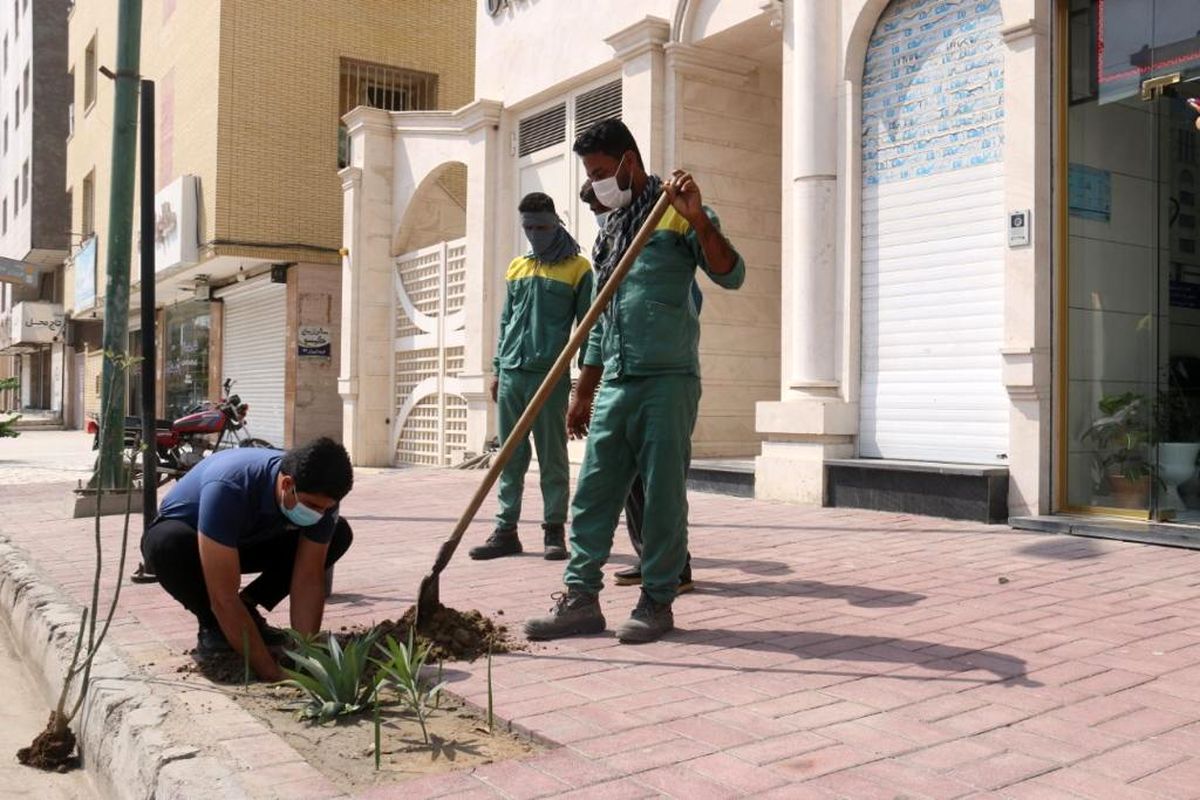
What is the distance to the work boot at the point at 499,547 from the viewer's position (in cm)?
588

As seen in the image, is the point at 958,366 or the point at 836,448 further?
the point at 836,448

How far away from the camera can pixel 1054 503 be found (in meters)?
6.83

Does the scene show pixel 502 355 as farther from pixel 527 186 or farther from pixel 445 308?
pixel 445 308

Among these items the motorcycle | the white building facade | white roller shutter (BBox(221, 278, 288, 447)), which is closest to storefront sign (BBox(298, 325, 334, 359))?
white roller shutter (BBox(221, 278, 288, 447))

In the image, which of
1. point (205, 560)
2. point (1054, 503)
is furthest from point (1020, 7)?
point (205, 560)

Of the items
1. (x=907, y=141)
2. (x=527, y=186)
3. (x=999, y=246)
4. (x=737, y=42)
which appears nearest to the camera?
(x=999, y=246)

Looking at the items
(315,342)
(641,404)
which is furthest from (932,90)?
(315,342)

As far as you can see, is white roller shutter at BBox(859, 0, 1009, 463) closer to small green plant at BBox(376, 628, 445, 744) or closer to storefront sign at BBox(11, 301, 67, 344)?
small green plant at BBox(376, 628, 445, 744)

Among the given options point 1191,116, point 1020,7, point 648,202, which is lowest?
point 648,202

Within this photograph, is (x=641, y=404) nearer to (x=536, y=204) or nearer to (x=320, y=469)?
(x=320, y=469)

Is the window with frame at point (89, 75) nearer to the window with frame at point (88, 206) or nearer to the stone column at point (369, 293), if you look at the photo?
the window with frame at point (88, 206)

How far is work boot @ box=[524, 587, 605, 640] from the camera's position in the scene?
398 centimetres

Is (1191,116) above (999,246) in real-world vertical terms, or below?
above

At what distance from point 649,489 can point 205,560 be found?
5.05 ft
